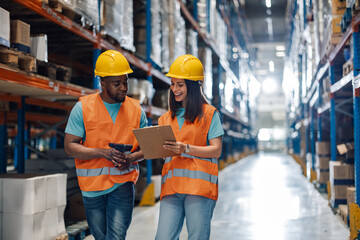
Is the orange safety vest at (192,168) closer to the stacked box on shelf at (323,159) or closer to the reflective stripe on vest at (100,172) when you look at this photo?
the reflective stripe on vest at (100,172)

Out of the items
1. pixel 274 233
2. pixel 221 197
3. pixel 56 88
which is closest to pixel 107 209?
pixel 56 88

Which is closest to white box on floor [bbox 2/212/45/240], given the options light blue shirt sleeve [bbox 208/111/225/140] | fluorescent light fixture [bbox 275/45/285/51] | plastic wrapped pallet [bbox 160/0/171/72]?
→ light blue shirt sleeve [bbox 208/111/225/140]

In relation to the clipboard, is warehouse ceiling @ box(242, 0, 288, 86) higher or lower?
higher

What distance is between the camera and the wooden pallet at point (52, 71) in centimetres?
421

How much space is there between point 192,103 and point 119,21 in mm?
3678

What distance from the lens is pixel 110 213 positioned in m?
2.55

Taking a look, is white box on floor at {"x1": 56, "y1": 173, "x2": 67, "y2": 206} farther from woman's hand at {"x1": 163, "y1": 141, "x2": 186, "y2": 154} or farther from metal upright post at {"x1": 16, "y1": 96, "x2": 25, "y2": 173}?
woman's hand at {"x1": 163, "y1": 141, "x2": 186, "y2": 154}

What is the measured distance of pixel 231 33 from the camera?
62.7 ft

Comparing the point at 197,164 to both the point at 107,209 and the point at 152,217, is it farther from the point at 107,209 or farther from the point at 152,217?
the point at 152,217

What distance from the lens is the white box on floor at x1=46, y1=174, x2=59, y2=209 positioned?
12.8 ft

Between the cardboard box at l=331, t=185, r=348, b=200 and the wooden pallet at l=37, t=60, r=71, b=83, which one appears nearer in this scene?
the wooden pallet at l=37, t=60, r=71, b=83

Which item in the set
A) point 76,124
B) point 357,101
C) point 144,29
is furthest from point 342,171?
point 76,124

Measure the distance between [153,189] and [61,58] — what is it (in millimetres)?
2690

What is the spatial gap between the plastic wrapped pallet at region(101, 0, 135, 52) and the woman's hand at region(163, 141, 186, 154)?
11.4 ft
